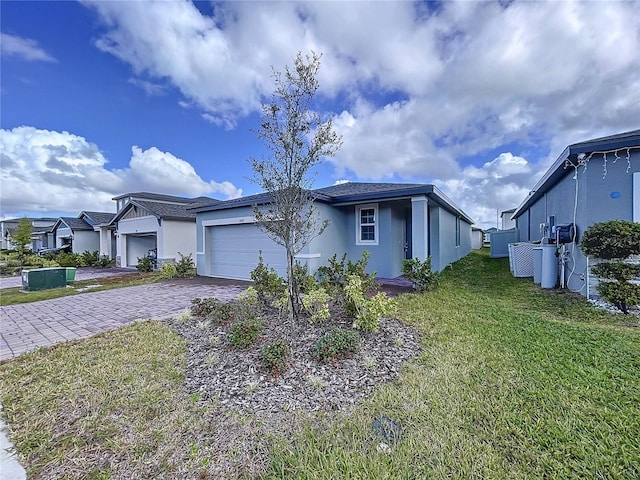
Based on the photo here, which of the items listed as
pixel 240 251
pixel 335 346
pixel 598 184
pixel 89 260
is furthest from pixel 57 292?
pixel 598 184

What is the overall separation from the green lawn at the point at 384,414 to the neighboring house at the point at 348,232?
17.1 ft

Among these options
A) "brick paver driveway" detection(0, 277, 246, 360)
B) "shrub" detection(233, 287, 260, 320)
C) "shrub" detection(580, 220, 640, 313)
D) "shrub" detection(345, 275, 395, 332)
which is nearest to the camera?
"shrub" detection(345, 275, 395, 332)

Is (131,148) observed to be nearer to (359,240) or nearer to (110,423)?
(359,240)

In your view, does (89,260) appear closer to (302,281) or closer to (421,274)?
(302,281)

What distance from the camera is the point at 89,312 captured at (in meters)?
6.62

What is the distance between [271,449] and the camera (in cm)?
220

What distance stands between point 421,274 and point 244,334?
5321 mm

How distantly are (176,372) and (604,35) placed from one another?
38.0 feet

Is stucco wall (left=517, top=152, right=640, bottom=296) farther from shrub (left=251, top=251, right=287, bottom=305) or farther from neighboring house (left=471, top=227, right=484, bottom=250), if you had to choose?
neighboring house (left=471, top=227, right=484, bottom=250)

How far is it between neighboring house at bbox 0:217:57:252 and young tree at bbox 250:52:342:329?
3058 centimetres

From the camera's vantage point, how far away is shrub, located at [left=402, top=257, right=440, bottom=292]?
25.3 feet

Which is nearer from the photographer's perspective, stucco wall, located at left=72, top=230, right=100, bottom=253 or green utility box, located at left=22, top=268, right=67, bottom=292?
green utility box, located at left=22, top=268, right=67, bottom=292

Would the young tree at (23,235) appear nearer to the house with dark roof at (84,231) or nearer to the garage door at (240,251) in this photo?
the house with dark roof at (84,231)

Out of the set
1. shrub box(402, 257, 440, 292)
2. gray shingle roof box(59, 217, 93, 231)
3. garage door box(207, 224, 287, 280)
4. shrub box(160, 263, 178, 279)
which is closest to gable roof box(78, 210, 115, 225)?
gray shingle roof box(59, 217, 93, 231)
